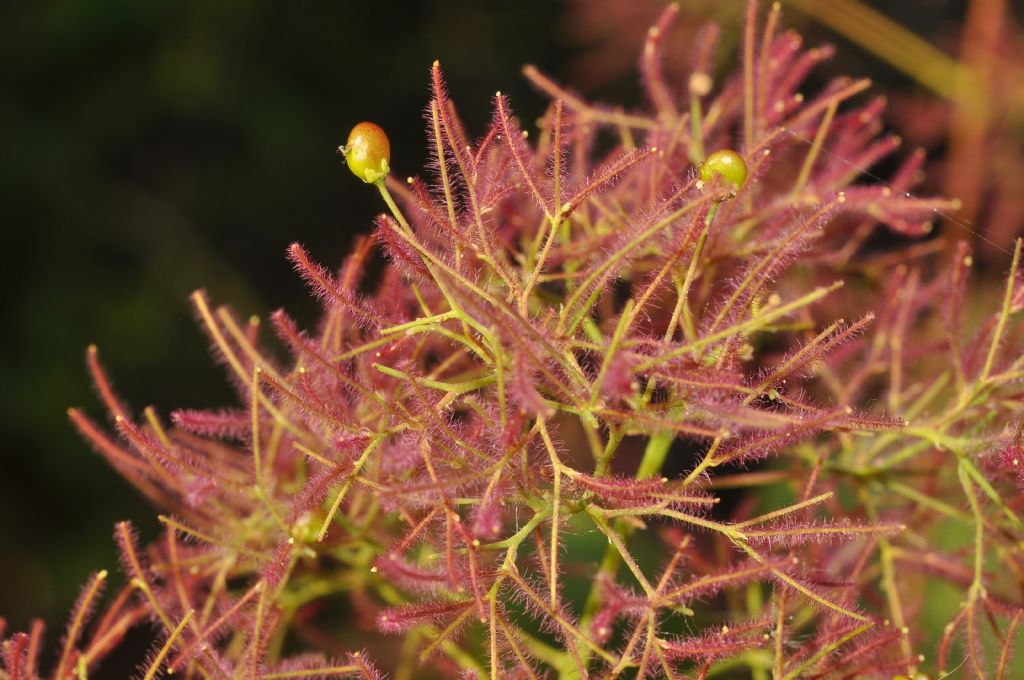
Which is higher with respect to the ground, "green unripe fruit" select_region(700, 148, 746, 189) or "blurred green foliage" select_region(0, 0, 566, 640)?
"blurred green foliage" select_region(0, 0, 566, 640)

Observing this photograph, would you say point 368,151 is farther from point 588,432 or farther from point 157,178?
point 157,178


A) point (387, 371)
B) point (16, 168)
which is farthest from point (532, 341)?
point (16, 168)

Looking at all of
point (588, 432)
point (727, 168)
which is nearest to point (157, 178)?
point (588, 432)

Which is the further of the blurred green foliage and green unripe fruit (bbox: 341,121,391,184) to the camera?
the blurred green foliage

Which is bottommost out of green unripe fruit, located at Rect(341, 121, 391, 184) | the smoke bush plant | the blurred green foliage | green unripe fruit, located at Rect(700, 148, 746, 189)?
the smoke bush plant

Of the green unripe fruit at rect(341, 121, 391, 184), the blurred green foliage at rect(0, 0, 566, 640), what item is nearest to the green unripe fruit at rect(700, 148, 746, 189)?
the green unripe fruit at rect(341, 121, 391, 184)

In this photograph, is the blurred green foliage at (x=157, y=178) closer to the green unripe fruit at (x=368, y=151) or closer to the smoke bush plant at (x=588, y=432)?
the smoke bush plant at (x=588, y=432)

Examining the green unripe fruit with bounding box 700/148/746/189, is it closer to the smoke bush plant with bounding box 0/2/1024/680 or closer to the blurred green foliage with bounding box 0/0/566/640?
the smoke bush plant with bounding box 0/2/1024/680
